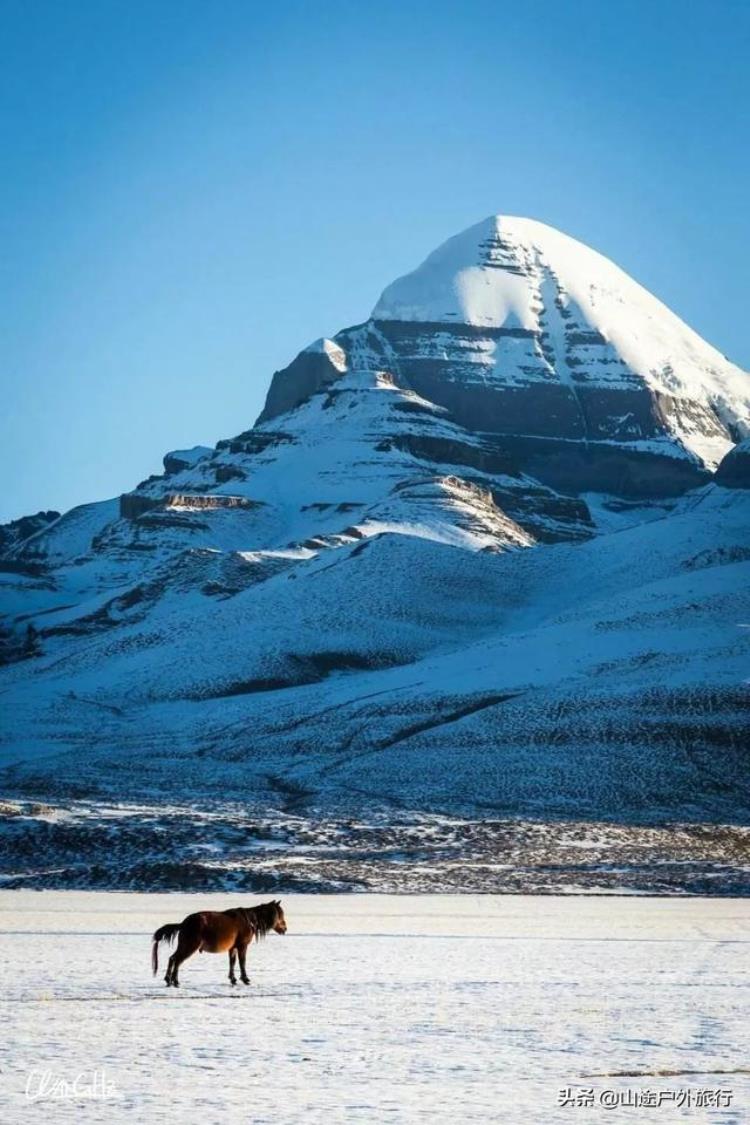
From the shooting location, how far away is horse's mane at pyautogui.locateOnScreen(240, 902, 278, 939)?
2261 centimetres

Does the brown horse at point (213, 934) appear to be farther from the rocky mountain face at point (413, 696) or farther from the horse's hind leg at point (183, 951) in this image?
the rocky mountain face at point (413, 696)

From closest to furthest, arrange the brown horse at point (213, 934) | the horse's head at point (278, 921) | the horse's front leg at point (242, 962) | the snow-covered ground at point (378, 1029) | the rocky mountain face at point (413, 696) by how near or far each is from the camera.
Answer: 1. the snow-covered ground at point (378, 1029)
2. the brown horse at point (213, 934)
3. the horse's front leg at point (242, 962)
4. the horse's head at point (278, 921)
5. the rocky mountain face at point (413, 696)

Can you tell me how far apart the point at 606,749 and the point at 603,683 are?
18.7m

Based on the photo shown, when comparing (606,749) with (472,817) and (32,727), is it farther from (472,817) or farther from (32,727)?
(32,727)

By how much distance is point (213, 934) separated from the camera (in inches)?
841

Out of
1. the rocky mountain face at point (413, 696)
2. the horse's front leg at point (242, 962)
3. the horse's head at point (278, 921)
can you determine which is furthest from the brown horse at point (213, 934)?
the rocky mountain face at point (413, 696)

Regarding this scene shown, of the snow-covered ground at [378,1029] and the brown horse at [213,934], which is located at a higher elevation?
the brown horse at [213,934]

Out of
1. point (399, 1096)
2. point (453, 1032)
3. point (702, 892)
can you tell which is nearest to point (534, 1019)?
point (453, 1032)

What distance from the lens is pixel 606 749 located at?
102438 mm

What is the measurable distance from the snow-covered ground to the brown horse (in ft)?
1.31

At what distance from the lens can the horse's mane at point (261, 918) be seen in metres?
22.6

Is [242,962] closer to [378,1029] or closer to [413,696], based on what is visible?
[378,1029]

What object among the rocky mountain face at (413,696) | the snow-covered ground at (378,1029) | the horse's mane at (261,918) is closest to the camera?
the snow-covered ground at (378,1029)

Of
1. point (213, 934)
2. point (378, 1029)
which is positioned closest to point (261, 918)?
point (213, 934)
